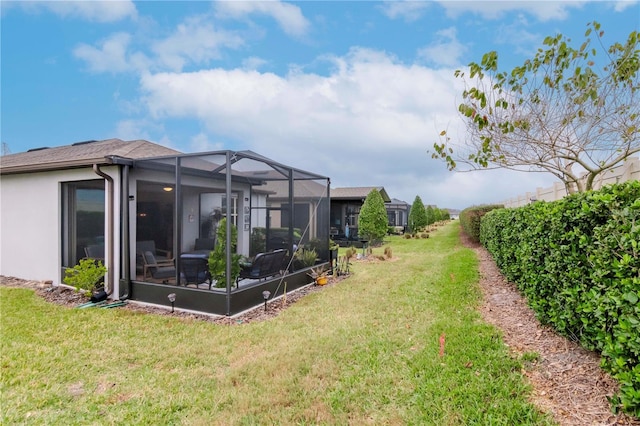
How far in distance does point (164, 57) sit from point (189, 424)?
9.41 metres

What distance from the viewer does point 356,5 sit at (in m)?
7.12

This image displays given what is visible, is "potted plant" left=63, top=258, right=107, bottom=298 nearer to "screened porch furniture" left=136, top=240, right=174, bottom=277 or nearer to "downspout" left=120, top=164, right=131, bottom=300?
"downspout" left=120, top=164, right=131, bottom=300

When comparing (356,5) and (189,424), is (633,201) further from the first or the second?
(356,5)

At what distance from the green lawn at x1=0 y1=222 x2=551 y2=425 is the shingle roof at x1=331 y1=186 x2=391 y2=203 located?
1516cm

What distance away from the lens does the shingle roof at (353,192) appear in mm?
20766

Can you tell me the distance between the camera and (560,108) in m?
6.43

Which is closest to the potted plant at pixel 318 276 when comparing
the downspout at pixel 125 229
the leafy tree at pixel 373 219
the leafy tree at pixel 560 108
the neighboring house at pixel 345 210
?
the downspout at pixel 125 229

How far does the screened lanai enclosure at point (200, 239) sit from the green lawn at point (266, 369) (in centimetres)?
65

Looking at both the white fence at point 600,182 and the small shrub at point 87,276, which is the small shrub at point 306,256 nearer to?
the small shrub at point 87,276

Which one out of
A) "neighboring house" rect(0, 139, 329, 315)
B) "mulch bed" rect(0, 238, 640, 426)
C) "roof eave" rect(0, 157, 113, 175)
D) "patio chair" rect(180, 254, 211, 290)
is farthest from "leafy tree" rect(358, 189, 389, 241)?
"roof eave" rect(0, 157, 113, 175)

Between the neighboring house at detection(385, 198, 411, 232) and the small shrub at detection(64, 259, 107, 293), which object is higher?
the neighboring house at detection(385, 198, 411, 232)

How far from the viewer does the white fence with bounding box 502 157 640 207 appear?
4816 millimetres

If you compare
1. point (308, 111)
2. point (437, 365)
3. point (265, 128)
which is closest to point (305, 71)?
point (308, 111)

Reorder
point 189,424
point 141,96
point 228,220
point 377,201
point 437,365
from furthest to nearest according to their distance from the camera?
point 377,201 < point 141,96 < point 228,220 < point 437,365 < point 189,424
